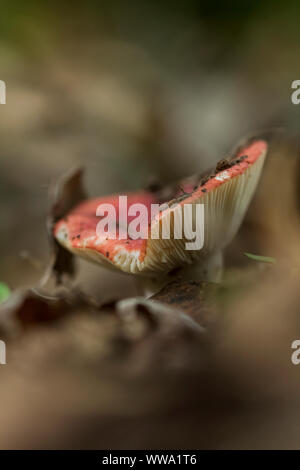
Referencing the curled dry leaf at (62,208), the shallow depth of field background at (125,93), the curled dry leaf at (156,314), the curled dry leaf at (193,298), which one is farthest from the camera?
the shallow depth of field background at (125,93)

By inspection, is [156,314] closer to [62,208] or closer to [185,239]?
[185,239]

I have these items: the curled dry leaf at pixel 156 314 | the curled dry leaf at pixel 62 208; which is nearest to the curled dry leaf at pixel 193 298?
the curled dry leaf at pixel 156 314

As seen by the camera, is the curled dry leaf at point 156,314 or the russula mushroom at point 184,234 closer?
the curled dry leaf at point 156,314

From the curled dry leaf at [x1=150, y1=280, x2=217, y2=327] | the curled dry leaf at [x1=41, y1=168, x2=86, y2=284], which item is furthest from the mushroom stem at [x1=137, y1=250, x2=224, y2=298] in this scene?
the curled dry leaf at [x1=41, y1=168, x2=86, y2=284]

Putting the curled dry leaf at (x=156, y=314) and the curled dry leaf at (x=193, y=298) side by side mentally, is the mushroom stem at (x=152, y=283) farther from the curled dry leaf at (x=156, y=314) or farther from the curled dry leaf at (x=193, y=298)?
the curled dry leaf at (x=156, y=314)

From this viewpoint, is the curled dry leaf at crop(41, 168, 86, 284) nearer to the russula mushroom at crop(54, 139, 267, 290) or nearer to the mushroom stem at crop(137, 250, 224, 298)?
the russula mushroom at crop(54, 139, 267, 290)
